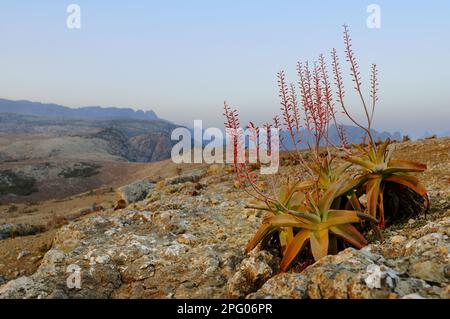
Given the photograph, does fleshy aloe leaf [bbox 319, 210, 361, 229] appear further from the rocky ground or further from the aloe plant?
the aloe plant

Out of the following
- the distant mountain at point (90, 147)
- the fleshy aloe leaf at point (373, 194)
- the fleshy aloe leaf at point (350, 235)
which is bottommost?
the distant mountain at point (90, 147)

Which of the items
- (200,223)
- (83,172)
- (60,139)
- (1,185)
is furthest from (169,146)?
(200,223)

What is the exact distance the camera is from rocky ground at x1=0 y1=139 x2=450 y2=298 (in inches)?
138

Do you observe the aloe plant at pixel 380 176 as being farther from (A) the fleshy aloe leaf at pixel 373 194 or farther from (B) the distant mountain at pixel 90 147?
(B) the distant mountain at pixel 90 147

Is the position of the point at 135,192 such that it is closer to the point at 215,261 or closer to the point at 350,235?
the point at 215,261

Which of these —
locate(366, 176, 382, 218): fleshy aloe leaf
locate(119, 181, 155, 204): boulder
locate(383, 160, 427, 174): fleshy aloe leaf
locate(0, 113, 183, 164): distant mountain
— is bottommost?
locate(0, 113, 183, 164): distant mountain

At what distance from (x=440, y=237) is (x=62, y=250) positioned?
238 inches

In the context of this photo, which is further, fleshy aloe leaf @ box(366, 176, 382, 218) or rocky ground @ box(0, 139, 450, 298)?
fleshy aloe leaf @ box(366, 176, 382, 218)

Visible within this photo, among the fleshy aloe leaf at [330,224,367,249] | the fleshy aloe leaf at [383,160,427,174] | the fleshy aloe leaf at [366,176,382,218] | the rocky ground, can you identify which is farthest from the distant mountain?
the fleshy aloe leaf at [330,224,367,249]

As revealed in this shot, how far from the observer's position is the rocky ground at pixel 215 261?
11.5 ft

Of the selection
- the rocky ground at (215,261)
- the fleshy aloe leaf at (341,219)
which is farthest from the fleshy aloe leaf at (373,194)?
the fleshy aloe leaf at (341,219)

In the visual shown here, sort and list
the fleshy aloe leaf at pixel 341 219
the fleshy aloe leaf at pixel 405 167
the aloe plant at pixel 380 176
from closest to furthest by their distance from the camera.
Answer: the fleshy aloe leaf at pixel 341 219 < the aloe plant at pixel 380 176 < the fleshy aloe leaf at pixel 405 167

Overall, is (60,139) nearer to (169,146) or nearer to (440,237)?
(169,146)
